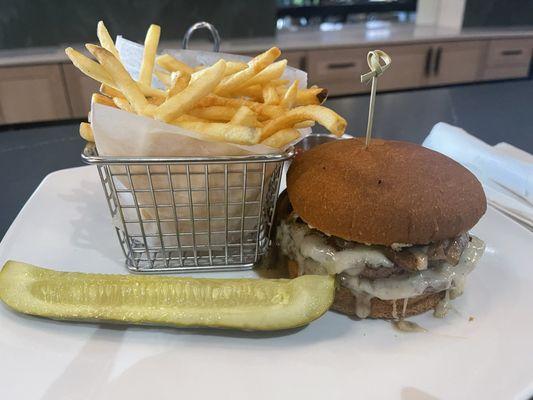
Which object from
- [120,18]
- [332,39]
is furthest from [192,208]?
[332,39]

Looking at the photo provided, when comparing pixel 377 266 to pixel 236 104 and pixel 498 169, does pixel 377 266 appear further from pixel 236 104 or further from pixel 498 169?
pixel 498 169

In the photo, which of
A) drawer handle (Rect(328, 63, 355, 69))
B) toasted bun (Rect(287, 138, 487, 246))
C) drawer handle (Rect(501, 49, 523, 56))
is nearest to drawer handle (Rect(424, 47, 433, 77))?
drawer handle (Rect(328, 63, 355, 69))

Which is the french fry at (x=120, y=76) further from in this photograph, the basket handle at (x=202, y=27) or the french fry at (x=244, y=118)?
the basket handle at (x=202, y=27)

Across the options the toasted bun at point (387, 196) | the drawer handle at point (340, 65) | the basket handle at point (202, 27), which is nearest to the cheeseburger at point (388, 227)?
the toasted bun at point (387, 196)

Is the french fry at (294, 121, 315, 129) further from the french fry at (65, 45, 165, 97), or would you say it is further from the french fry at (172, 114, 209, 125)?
the french fry at (65, 45, 165, 97)

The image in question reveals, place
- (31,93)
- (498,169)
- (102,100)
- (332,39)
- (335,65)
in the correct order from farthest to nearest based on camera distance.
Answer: (332,39), (335,65), (31,93), (498,169), (102,100)

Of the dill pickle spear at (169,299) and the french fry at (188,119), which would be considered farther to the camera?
the french fry at (188,119)
